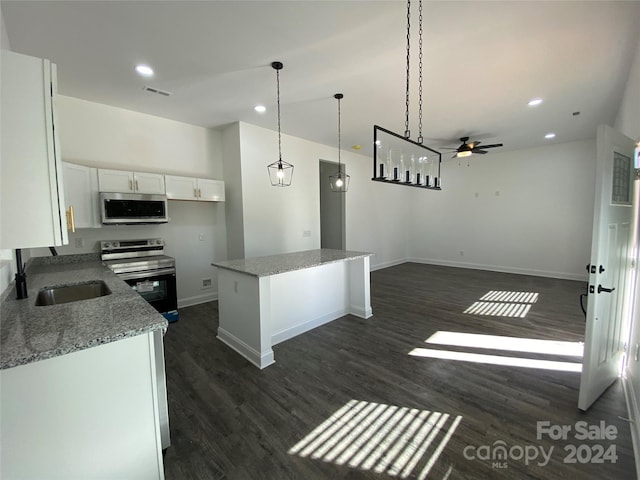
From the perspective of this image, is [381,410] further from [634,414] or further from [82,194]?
[82,194]

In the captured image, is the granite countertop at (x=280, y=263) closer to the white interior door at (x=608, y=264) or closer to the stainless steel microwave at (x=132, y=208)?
the stainless steel microwave at (x=132, y=208)

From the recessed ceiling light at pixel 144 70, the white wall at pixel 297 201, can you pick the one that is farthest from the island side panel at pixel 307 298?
the recessed ceiling light at pixel 144 70

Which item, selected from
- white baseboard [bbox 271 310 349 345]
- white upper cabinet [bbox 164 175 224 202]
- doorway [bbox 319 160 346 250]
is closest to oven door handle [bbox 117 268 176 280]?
white upper cabinet [bbox 164 175 224 202]

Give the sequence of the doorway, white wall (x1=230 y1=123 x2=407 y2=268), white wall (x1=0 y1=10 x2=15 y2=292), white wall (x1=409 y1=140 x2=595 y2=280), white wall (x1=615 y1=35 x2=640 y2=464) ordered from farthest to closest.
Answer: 1. the doorway
2. white wall (x1=409 y1=140 x2=595 y2=280)
3. white wall (x1=230 y1=123 x2=407 y2=268)
4. white wall (x1=615 y1=35 x2=640 y2=464)
5. white wall (x1=0 y1=10 x2=15 y2=292)

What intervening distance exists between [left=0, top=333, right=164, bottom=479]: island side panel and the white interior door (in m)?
2.84

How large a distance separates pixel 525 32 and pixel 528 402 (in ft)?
9.99

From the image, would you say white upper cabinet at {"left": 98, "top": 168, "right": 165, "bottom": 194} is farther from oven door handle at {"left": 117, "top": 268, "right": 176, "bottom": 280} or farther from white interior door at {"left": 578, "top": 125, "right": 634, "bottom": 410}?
white interior door at {"left": 578, "top": 125, "right": 634, "bottom": 410}

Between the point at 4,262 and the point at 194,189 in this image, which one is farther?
the point at 194,189

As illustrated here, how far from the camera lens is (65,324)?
129 centimetres

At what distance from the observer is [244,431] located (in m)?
1.84

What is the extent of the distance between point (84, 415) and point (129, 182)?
3.24 metres

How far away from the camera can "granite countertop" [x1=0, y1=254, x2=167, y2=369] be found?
1053mm

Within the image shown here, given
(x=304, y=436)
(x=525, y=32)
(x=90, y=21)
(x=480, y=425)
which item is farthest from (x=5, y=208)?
(x=525, y=32)

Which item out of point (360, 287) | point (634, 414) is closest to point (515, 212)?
point (360, 287)
